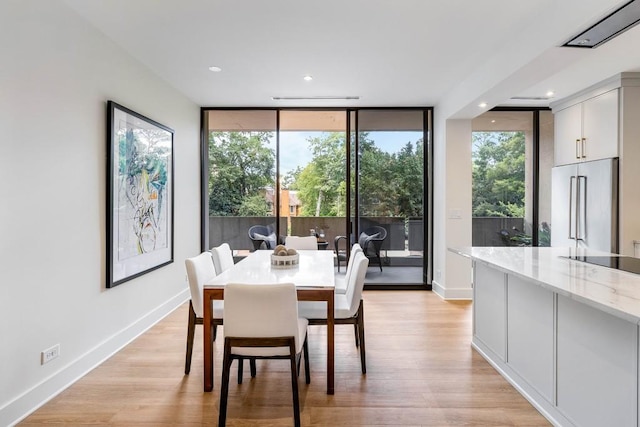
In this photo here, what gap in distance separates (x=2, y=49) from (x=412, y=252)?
4685 mm

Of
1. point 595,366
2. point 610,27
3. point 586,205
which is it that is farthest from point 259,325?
point 586,205

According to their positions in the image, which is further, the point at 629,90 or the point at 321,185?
the point at 321,185

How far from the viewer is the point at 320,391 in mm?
2307

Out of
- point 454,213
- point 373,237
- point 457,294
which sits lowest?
point 457,294

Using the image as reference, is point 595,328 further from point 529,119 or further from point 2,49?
point 529,119

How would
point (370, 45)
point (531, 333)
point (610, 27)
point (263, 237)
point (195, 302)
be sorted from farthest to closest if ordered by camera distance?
point (263, 237) < point (370, 45) < point (195, 302) < point (531, 333) < point (610, 27)

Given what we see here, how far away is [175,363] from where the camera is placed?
8.88 feet

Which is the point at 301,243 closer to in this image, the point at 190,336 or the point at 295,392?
the point at 190,336

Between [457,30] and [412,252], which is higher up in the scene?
[457,30]

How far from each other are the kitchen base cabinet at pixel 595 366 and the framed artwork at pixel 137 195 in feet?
10.6

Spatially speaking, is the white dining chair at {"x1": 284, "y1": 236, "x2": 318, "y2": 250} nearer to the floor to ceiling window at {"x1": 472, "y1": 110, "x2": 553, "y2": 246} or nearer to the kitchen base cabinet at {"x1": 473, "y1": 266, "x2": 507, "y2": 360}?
the kitchen base cabinet at {"x1": 473, "y1": 266, "x2": 507, "y2": 360}

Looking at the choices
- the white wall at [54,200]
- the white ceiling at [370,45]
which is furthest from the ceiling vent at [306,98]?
the white wall at [54,200]

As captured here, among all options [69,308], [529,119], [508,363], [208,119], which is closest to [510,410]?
[508,363]

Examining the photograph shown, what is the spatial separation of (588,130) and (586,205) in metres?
0.88
